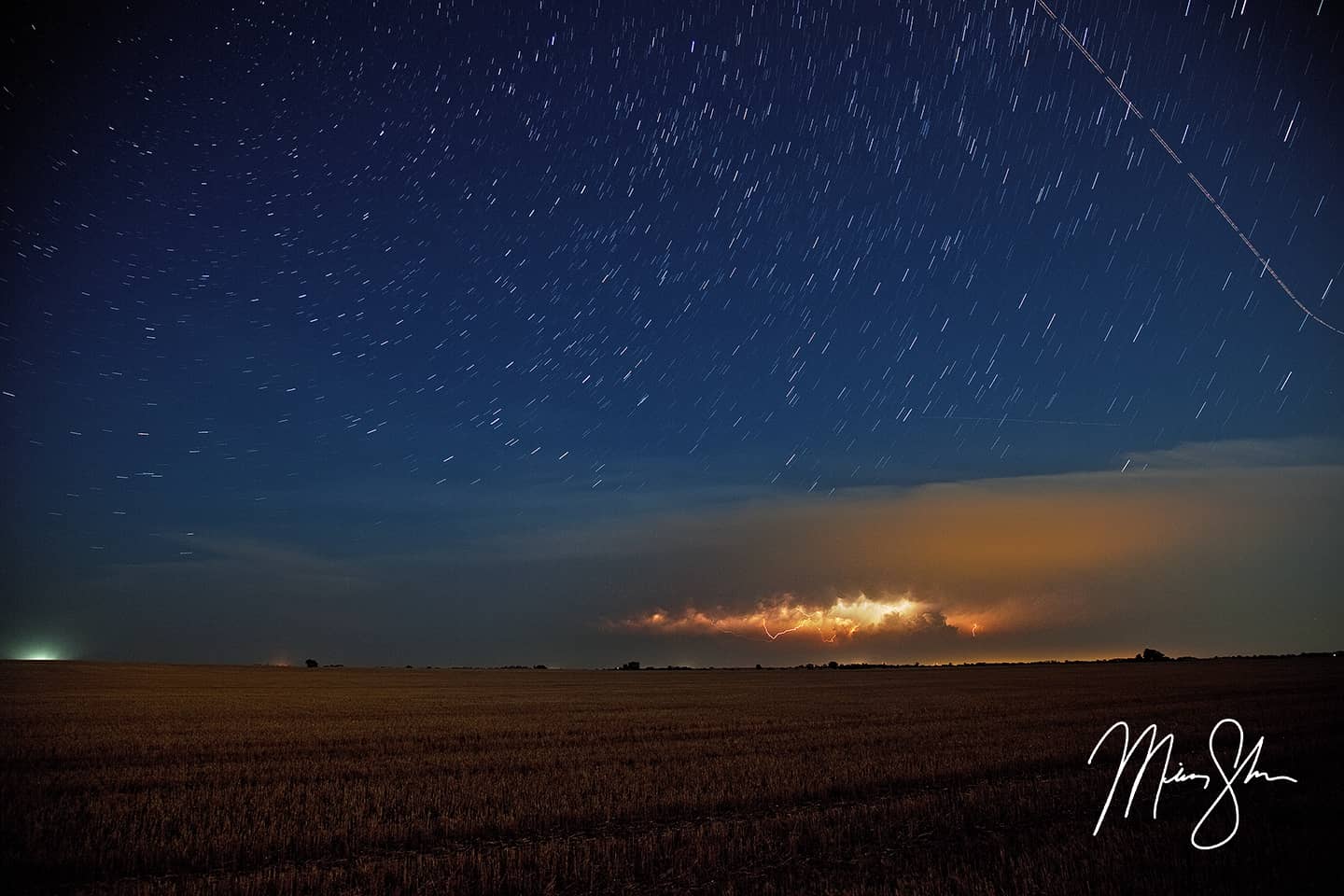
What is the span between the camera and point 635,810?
12.1 m

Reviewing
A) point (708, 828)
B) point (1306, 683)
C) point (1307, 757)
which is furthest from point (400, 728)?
point (1306, 683)

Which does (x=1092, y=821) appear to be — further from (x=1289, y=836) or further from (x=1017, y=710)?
(x=1017, y=710)

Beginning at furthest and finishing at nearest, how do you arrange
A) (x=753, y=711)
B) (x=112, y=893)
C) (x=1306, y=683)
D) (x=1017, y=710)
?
(x=1306, y=683), (x=753, y=711), (x=1017, y=710), (x=112, y=893)

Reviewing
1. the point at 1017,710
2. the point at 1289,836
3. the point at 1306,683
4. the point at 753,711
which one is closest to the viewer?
the point at 1289,836

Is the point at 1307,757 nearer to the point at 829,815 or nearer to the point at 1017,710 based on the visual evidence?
the point at 829,815

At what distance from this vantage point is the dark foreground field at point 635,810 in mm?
8773

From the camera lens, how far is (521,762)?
1658 cm

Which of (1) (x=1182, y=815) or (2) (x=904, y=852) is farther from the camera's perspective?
(1) (x=1182, y=815)

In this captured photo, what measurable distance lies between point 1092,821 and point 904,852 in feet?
10.1

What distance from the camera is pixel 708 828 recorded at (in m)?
10.8

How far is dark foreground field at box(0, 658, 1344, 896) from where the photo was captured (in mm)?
8773
